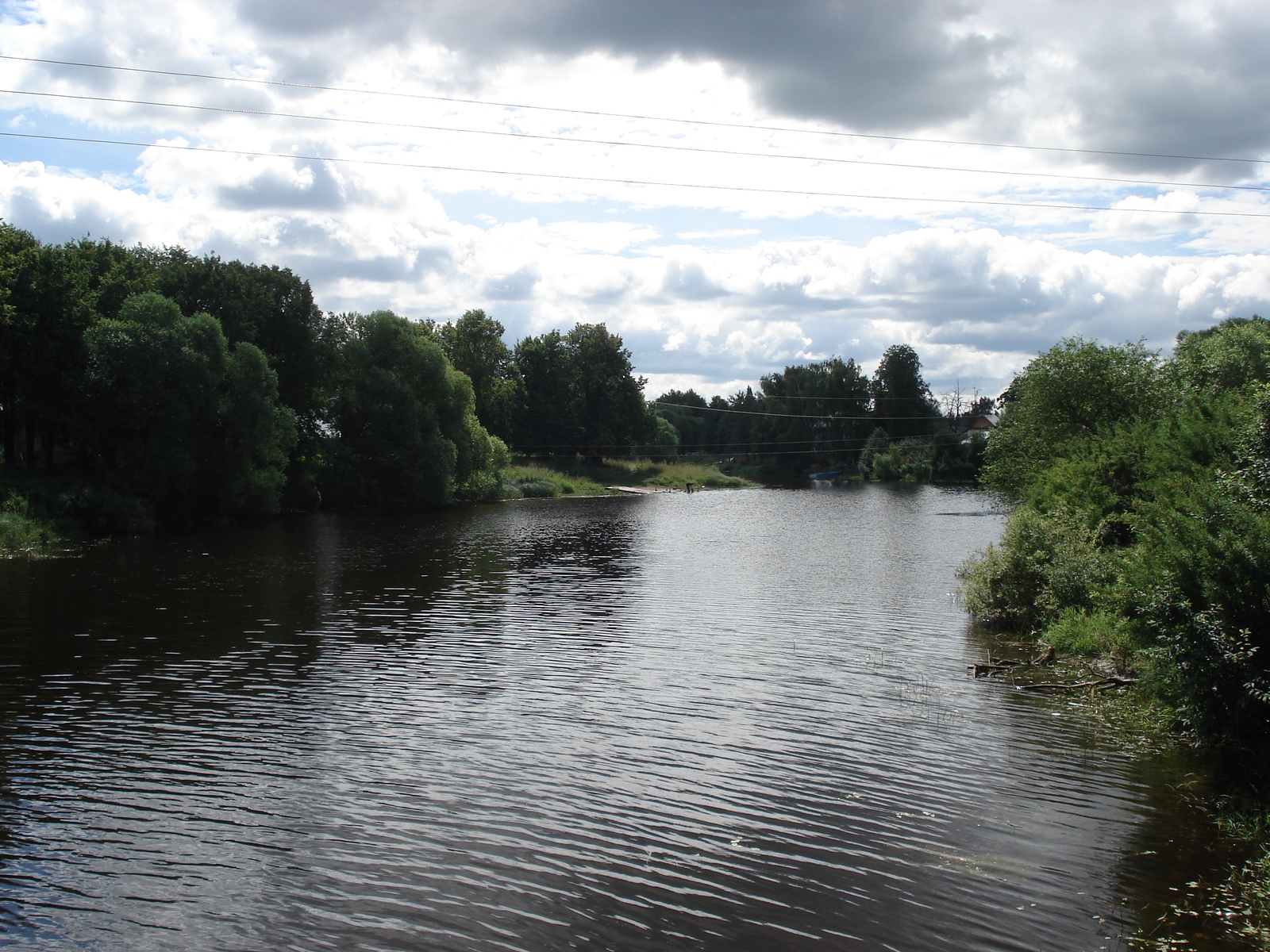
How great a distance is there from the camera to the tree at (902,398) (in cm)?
14400

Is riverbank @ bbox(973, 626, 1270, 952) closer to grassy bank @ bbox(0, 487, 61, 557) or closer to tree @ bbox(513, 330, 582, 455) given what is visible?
grassy bank @ bbox(0, 487, 61, 557)

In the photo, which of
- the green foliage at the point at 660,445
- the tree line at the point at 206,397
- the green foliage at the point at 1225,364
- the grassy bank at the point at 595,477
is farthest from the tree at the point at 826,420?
the green foliage at the point at 1225,364

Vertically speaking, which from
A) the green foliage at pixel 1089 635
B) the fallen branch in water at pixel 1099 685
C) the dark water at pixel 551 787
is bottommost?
the dark water at pixel 551 787

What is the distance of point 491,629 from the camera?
2330 centimetres

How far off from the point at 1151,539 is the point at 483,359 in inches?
3558

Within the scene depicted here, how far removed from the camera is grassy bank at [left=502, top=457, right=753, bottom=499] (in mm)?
89812

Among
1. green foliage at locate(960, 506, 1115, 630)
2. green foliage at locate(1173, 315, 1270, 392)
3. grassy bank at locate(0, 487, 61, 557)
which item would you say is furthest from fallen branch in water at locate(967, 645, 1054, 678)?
grassy bank at locate(0, 487, 61, 557)

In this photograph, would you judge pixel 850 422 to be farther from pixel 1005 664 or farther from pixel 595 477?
pixel 1005 664

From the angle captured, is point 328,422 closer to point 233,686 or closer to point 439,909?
point 233,686

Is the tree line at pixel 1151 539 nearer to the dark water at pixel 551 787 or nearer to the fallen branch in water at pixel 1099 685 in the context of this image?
the fallen branch in water at pixel 1099 685

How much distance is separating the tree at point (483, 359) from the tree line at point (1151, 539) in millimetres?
67616

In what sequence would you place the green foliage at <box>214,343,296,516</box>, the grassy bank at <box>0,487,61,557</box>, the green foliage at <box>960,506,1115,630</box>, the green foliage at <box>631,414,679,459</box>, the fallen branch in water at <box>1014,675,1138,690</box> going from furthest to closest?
the green foliage at <box>631,414,679,459</box> < the green foliage at <box>214,343,296,516</box> < the grassy bank at <box>0,487,61,557</box> < the green foliage at <box>960,506,1115,630</box> < the fallen branch in water at <box>1014,675,1138,690</box>

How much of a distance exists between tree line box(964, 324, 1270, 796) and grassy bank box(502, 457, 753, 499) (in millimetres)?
54757

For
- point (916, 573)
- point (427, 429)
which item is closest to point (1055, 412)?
point (916, 573)
